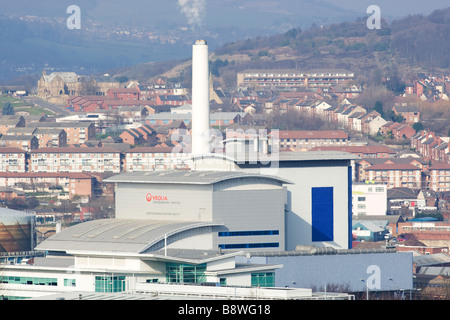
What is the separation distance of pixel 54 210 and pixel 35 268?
4429cm

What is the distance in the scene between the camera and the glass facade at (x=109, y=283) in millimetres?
37125

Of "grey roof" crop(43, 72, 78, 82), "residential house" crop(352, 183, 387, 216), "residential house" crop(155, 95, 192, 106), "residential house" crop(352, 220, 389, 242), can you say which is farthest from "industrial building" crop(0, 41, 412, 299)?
"grey roof" crop(43, 72, 78, 82)

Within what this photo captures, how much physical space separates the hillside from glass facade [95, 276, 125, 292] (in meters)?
118

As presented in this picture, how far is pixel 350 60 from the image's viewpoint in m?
167

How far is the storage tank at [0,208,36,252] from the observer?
55594 millimetres

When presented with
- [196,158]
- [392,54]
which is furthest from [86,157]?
[392,54]

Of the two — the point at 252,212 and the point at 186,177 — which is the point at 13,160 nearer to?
the point at 186,177

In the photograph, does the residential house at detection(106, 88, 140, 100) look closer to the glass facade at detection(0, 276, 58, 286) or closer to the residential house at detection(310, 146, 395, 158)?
the residential house at detection(310, 146, 395, 158)

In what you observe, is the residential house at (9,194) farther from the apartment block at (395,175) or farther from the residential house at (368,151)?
the residential house at (368,151)

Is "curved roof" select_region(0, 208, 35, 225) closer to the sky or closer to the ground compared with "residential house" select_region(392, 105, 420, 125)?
closer to the ground

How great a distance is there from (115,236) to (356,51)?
431ft

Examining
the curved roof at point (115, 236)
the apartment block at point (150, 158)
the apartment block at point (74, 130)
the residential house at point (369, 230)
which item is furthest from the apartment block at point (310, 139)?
the curved roof at point (115, 236)

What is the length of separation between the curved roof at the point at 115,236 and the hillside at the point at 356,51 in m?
111

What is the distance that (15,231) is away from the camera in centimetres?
5612
